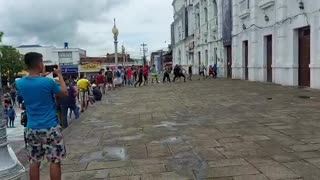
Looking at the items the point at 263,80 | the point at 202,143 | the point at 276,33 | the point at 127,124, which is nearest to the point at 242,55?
the point at 263,80

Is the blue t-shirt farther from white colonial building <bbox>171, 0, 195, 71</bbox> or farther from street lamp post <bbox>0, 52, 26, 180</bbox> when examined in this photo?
white colonial building <bbox>171, 0, 195, 71</bbox>

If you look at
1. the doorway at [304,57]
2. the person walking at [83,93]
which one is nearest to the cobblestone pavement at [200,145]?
the person walking at [83,93]

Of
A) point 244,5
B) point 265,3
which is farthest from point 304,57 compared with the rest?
point 244,5

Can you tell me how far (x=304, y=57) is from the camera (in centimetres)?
1938

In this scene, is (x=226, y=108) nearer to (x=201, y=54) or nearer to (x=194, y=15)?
(x=201, y=54)

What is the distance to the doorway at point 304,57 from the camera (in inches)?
745

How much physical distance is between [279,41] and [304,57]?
2.44 meters

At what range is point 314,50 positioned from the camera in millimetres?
17672

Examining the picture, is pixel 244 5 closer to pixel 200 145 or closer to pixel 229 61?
pixel 229 61

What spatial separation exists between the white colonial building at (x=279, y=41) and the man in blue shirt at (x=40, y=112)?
15128 millimetres

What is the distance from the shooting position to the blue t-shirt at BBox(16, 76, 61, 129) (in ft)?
14.3

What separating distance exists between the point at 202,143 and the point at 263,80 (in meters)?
18.2

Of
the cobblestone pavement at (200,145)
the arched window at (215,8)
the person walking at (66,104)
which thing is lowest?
the cobblestone pavement at (200,145)

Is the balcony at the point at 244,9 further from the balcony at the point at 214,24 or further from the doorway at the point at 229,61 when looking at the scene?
the balcony at the point at 214,24
